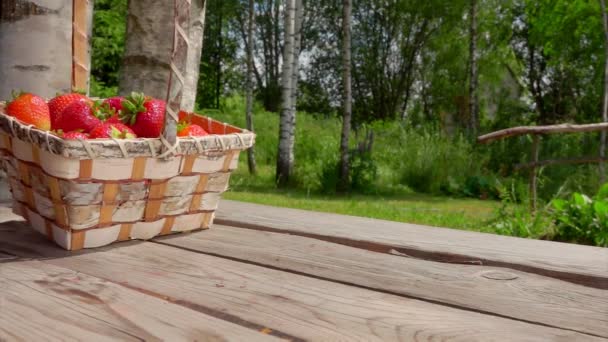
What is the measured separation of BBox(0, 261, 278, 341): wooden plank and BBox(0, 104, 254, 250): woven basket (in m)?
0.25

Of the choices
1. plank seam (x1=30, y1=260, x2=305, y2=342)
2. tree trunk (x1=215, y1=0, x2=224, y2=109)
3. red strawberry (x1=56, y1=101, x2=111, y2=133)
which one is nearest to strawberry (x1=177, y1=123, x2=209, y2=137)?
red strawberry (x1=56, y1=101, x2=111, y2=133)

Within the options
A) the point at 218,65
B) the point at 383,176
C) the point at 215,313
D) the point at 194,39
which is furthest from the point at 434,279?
the point at 218,65

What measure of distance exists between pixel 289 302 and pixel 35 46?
64.3 inches

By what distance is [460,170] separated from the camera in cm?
1129

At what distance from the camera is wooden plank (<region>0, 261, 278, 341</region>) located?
2.93 ft

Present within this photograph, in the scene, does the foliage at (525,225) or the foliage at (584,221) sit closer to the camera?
the foliage at (584,221)

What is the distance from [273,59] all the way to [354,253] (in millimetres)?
24829

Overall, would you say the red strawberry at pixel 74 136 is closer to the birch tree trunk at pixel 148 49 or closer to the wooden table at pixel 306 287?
the wooden table at pixel 306 287

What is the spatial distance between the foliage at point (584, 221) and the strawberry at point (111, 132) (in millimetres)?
3426

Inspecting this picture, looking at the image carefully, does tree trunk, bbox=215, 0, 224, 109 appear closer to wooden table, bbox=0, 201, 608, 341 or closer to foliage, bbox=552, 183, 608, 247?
foliage, bbox=552, 183, 608, 247

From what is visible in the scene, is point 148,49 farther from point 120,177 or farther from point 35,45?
point 120,177

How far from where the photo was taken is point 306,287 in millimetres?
1171

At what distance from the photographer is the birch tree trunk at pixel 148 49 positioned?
3.02 metres

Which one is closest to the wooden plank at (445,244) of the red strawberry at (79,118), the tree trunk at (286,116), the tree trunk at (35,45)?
the red strawberry at (79,118)
